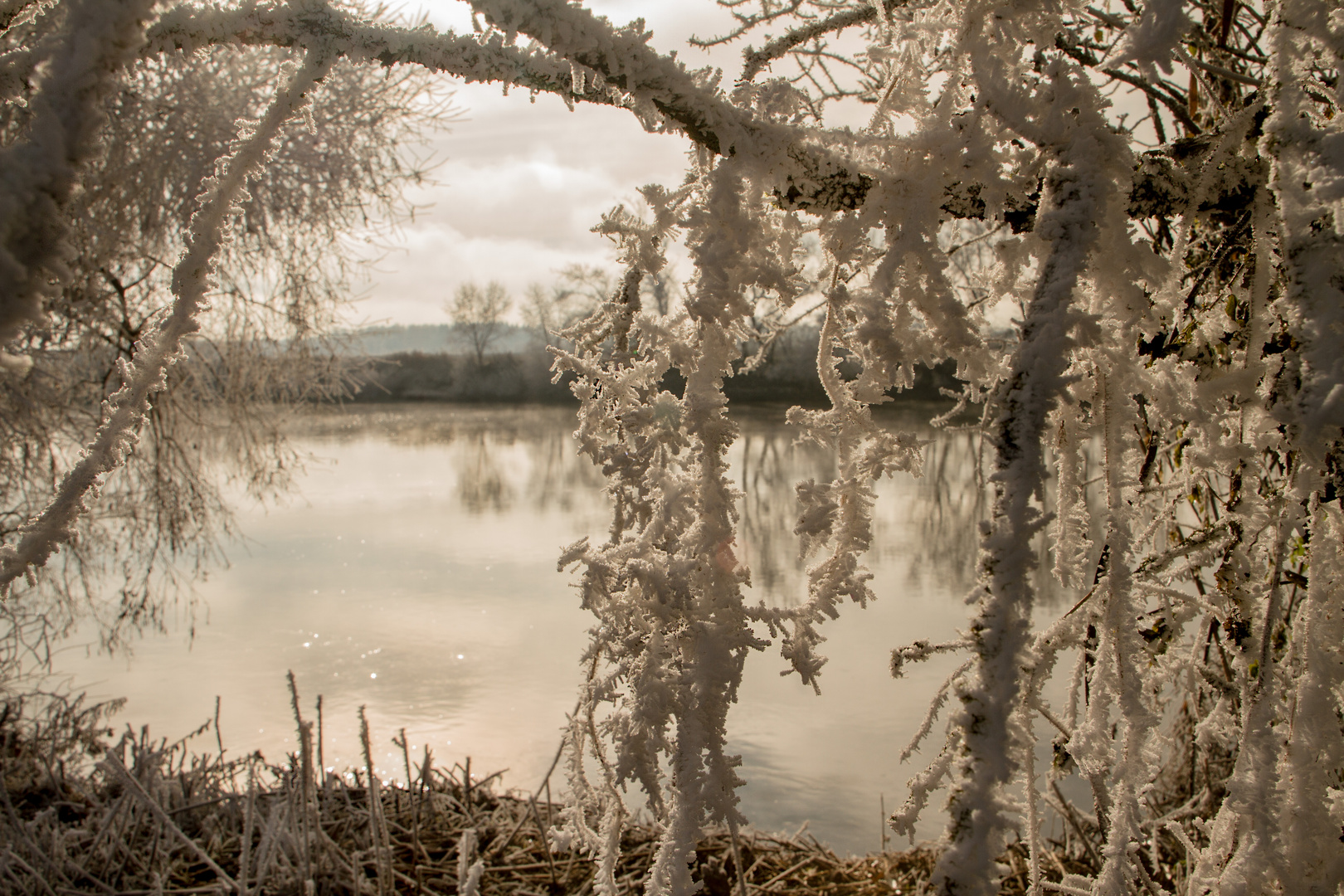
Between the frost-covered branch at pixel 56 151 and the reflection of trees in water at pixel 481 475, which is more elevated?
the frost-covered branch at pixel 56 151

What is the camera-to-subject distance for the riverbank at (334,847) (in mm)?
1144

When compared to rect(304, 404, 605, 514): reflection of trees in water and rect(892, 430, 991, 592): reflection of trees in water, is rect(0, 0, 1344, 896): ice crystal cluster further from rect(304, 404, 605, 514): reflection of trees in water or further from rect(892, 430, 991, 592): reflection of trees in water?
rect(304, 404, 605, 514): reflection of trees in water

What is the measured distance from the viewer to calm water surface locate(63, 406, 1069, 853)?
2344 mm

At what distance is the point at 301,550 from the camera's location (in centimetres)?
460

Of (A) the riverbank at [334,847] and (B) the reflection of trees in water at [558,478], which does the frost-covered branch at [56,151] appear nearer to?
(A) the riverbank at [334,847]

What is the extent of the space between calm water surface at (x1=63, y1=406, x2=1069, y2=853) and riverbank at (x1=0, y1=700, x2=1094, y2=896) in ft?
1.50

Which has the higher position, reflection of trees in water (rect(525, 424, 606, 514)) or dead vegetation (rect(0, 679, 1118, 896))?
reflection of trees in water (rect(525, 424, 606, 514))

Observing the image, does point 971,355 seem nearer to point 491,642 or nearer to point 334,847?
point 334,847

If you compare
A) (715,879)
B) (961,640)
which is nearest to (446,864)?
(715,879)

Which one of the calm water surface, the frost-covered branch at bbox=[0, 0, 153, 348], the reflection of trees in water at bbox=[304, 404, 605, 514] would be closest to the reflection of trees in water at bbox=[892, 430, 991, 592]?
the calm water surface

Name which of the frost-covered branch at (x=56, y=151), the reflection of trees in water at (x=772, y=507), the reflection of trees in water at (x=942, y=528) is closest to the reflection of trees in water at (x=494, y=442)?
the reflection of trees in water at (x=772, y=507)

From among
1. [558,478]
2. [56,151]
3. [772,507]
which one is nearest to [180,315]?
[56,151]

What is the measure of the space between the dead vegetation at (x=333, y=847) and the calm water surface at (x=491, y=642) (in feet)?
1.51

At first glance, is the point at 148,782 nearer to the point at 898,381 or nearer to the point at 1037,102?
the point at 898,381
